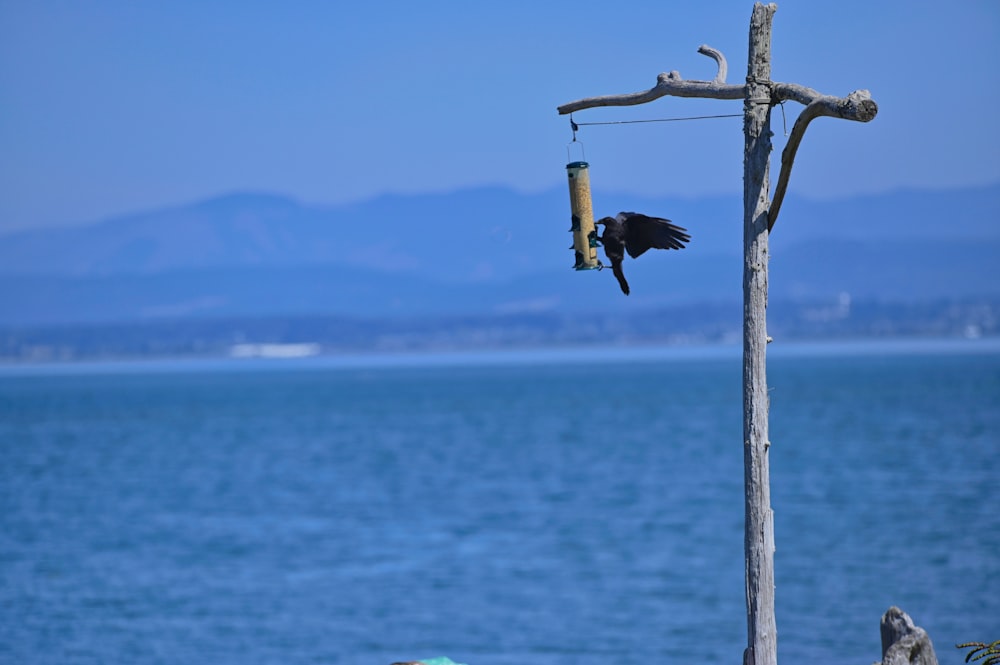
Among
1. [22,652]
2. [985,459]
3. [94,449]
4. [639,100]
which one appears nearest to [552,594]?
[22,652]

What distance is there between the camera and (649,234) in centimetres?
892

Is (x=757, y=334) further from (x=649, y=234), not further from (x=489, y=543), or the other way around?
(x=489, y=543)

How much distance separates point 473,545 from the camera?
91.1 feet

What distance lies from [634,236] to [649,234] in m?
0.12

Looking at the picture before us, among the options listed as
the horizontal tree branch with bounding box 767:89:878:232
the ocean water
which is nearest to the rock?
the horizontal tree branch with bounding box 767:89:878:232

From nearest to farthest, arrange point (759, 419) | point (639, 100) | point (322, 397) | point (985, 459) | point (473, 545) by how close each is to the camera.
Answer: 1. point (759, 419)
2. point (639, 100)
3. point (473, 545)
4. point (985, 459)
5. point (322, 397)

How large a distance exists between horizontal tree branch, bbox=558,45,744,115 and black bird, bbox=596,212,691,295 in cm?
70

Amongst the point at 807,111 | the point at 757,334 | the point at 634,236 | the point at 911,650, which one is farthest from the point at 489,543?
the point at 807,111

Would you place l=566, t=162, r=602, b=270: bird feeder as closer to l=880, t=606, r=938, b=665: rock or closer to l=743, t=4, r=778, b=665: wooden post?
l=743, t=4, r=778, b=665: wooden post

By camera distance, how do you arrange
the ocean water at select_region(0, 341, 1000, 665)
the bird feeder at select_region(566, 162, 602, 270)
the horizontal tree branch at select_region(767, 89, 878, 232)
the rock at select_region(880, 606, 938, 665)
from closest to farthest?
the horizontal tree branch at select_region(767, 89, 878, 232), the rock at select_region(880, 606, 938, 665), the bird feeder at select_region(566, 162, 602, 270), the ocean water at select_region(0, 341, 1000, 665)

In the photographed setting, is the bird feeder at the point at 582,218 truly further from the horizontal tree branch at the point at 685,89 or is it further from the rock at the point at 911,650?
the rock at the point at 911,650

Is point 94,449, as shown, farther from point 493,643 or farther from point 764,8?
point 764,8

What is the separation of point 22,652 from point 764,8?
47.5ft

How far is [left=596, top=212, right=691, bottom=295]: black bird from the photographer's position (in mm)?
8812
